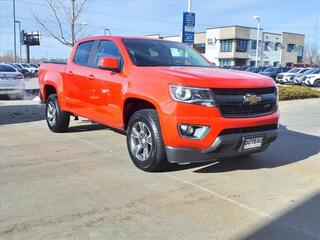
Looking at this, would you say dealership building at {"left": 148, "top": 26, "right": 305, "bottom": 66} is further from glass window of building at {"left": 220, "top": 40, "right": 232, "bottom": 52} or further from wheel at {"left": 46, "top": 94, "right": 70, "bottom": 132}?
wheel at {"left": 46, "top": 94, "right": 70, "bottom": 132}

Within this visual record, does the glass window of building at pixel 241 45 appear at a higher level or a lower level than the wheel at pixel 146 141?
higher

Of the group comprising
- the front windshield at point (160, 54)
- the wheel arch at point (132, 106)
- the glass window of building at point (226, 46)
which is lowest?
the wheel arch at point (132, 106)

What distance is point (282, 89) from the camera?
762 inches

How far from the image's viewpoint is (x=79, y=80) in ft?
24.2

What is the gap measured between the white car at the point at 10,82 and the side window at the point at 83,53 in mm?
9710

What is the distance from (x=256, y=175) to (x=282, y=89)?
1433 centimetres

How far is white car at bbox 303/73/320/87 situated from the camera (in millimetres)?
33375

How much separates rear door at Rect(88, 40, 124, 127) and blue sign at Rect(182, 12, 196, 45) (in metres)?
9.98

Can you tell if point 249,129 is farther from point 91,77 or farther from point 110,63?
point 91,77

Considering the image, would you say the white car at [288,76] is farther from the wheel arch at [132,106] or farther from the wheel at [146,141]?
the wheel at [146,141]

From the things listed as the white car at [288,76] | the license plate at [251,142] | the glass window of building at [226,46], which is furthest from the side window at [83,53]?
the glass window of building at [226,46]

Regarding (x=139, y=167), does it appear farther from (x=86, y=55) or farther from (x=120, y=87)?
(x=86, y=55)

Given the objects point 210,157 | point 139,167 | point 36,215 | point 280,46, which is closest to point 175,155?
point 210,157

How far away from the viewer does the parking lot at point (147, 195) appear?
397cm
